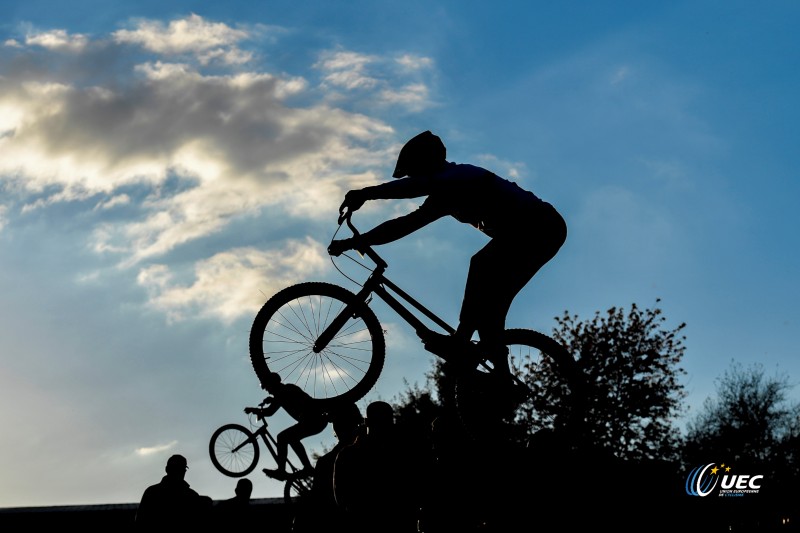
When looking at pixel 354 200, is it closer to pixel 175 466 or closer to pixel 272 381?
pixel 272 381

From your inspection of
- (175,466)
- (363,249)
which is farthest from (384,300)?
(175,466)

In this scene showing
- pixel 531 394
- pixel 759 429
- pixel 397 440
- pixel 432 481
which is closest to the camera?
pixel 397 440

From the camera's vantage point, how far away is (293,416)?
33.8 feet

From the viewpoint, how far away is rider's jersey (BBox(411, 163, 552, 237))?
7.76 m

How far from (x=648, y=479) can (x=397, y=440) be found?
3404mm

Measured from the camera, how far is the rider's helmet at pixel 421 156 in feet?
26.3

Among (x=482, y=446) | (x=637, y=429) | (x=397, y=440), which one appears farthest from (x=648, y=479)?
(x=637, y=429)

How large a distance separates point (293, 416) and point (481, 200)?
4142 millimetres

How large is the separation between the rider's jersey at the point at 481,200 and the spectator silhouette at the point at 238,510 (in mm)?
4910

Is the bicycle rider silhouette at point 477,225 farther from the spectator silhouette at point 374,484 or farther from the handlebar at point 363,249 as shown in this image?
the spectator silhouette at point 374,484

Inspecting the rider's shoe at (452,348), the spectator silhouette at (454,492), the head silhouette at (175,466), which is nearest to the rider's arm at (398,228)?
the rider's shoe at (452,348)

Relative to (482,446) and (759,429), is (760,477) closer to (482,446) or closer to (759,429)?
(482,446)

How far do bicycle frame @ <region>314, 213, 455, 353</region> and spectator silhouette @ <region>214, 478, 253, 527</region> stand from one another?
3.35 metres

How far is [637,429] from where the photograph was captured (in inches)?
1523
